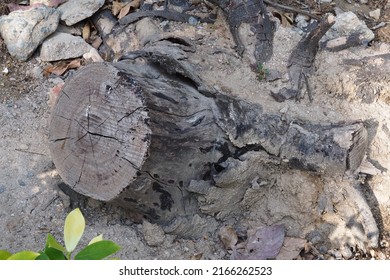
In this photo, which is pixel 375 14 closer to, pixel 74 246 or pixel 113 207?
pixel 113 207

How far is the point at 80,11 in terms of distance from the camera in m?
4.28

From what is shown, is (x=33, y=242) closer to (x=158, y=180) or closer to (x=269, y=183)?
(x=158, y=180)

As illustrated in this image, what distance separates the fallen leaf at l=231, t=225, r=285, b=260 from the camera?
324cm

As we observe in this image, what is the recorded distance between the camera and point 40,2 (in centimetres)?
446

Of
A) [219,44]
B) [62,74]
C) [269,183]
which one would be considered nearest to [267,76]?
[219,44]

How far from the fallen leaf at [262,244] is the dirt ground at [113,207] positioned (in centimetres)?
12

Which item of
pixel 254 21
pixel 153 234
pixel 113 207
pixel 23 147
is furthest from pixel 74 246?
pixel 254 21

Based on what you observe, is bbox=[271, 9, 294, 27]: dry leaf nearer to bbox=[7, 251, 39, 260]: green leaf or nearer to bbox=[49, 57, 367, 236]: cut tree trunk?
bbox=[49, 57, 367, 236]: cut tree trunk

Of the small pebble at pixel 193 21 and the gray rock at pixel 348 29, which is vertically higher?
the gray rock at pixel 348 29

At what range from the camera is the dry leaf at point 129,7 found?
4.21m

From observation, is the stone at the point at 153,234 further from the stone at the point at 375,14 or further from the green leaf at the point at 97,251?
the stone at the point at 375,14

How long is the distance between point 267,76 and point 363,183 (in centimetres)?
83

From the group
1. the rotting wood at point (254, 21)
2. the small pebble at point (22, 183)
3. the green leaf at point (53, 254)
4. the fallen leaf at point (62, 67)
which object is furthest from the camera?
the fallen leaf at point (62, 67)

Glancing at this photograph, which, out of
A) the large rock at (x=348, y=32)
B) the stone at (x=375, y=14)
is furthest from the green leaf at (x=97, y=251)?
the stone at (x=375, y=14)
